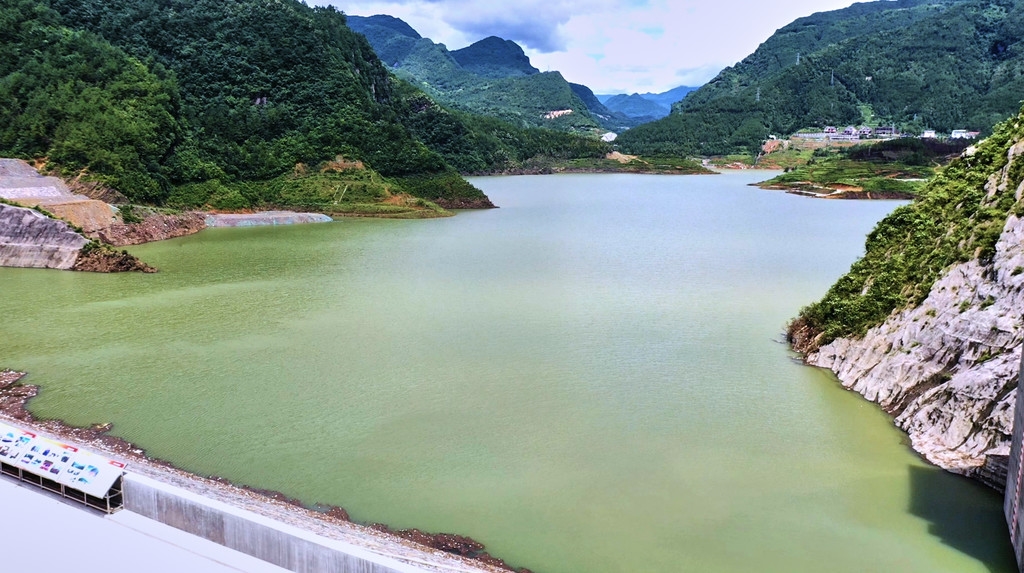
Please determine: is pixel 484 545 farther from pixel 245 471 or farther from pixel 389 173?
pixel 389 173

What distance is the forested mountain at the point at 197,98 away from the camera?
38.4 metres

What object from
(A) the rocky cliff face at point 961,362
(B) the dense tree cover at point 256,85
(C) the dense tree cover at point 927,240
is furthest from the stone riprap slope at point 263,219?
(A) the rocky cliff face at point 961,362

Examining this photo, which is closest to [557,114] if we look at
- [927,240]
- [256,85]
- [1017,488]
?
[256,85]

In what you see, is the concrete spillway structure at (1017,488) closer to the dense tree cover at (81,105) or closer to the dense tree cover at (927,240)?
the dense tree cover at (927,240)

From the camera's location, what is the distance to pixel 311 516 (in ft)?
30.7

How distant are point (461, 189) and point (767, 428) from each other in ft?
140

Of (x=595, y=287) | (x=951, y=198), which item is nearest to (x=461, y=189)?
(x=595, y=287)

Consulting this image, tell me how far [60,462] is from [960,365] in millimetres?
12619

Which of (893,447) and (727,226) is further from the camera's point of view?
(727,226)

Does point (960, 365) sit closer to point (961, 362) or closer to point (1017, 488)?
point (961, 362)

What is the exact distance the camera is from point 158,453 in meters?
11.3

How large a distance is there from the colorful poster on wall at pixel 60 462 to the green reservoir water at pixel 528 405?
284 centimetres

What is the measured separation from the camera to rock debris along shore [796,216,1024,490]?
1024 cm

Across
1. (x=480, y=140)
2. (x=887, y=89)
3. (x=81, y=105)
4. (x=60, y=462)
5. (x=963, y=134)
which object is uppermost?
(x=887, y=89)
